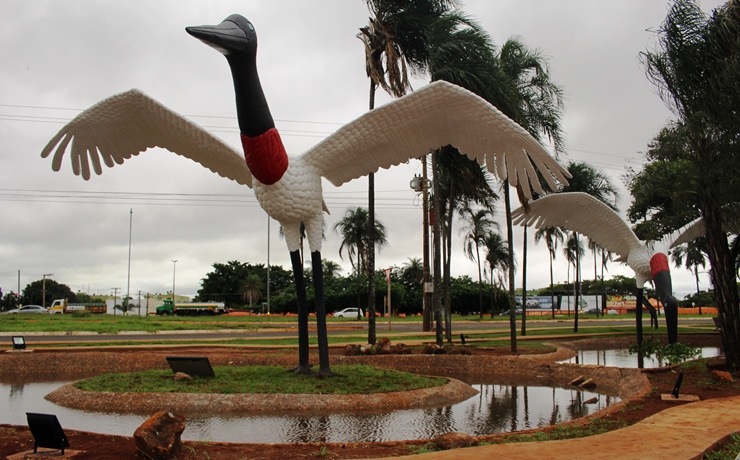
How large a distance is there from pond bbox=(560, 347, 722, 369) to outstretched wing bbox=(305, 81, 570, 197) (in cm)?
774

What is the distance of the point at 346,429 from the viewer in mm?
7867

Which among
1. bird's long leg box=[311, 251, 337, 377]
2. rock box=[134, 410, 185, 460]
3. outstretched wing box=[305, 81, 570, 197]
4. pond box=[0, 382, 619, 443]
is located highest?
outstretched wing box=[305, 81, 570, 197]

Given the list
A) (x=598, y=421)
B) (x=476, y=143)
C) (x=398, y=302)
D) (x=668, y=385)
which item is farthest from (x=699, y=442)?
(x=398, y=302)

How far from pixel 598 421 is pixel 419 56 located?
13.6m

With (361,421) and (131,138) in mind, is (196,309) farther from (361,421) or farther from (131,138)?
(361,421)

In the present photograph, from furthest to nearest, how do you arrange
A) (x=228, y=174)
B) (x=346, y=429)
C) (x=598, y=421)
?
(x=228, y=174) < (x=346, y=429) < (x=598, y=421)

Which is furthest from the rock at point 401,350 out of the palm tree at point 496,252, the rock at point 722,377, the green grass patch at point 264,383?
the palm tree at point 496,252

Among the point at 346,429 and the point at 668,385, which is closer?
the point at 346,429

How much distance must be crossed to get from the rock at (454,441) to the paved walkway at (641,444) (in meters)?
0.26

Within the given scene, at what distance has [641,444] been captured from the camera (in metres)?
6.05

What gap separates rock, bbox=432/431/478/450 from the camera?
5.98 m

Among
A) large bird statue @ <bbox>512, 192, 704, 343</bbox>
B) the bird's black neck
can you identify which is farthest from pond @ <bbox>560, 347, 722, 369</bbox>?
the bird's black neck

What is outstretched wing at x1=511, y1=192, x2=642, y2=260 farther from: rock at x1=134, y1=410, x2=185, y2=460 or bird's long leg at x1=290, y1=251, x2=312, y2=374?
rock at x1=134, y1=410, x2=185, y2=460

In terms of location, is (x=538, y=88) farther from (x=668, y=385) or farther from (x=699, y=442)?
(x=699, y=442)
